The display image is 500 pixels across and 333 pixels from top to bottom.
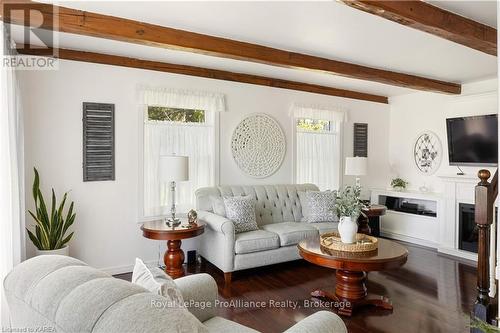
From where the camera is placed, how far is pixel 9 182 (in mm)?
2730

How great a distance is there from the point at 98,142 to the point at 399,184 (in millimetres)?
5007

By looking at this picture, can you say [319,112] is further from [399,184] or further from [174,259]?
[174,259]

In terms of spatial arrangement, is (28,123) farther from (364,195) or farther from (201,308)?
(364,195)

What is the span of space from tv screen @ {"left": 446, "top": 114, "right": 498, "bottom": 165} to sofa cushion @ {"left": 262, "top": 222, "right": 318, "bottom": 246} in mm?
2749

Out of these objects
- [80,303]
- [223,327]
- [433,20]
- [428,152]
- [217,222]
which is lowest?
[223,327]

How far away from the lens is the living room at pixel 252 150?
2744mm

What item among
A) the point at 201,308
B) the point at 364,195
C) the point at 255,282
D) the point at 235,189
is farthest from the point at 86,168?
the point at 364,195

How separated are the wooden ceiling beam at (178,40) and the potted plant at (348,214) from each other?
1638mm

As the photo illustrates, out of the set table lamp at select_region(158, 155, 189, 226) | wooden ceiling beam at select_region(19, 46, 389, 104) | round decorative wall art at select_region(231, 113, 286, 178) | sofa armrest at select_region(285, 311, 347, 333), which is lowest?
sofa armrest at select_region(285, 311, 347, 333)

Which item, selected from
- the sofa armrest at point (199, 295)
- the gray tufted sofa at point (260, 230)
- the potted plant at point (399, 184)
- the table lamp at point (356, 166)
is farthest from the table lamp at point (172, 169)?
the potted plant at point (399, 184)

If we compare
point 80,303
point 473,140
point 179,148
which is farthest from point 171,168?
point 473,140

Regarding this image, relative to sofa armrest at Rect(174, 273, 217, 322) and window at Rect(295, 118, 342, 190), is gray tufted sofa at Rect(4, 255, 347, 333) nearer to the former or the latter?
sofa armrest at Rect(174, 273, 217, 322)

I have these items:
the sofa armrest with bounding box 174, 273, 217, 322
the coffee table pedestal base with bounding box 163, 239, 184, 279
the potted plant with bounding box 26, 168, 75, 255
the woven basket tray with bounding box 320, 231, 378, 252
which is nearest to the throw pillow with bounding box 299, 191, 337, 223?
the woven basket tray with bounding box 320, 231, 378, 252

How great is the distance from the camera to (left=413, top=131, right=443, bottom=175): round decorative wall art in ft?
18.6
